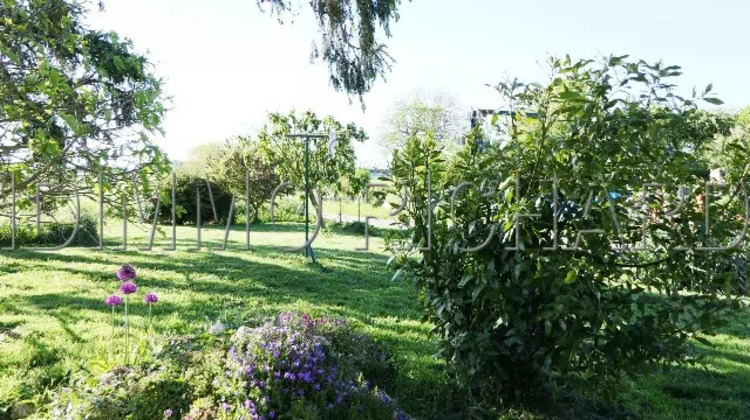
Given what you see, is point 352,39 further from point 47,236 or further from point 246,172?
point 246,172

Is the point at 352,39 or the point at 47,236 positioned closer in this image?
the point at 352,39

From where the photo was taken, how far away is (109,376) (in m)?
2.53

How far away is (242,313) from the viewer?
377cm

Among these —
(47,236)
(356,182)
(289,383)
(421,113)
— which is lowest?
(289,383)

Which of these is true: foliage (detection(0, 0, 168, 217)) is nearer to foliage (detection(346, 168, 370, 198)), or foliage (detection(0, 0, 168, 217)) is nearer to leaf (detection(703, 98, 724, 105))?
leaf (detection(703, 98, 724, 105))

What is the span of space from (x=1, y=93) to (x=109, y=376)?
168 centimetres

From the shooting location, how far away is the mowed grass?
122 inches

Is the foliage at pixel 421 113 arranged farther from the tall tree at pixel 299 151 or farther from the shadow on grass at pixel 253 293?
the shadow on grass at pixel 253 293

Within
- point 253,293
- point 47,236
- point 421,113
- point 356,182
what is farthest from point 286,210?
point 421,113

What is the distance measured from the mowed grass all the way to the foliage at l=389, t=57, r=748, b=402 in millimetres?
531

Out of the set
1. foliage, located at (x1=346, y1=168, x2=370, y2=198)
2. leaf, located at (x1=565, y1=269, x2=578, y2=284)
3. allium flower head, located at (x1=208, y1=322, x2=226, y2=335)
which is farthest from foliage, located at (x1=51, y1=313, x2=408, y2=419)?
foliage, located at (x1=346, y1=168, x2=370, y2=198)

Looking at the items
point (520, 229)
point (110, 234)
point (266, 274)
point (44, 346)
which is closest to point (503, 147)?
point (520, 229)

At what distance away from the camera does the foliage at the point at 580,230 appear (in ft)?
7.74

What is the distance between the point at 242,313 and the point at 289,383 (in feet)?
5.06
